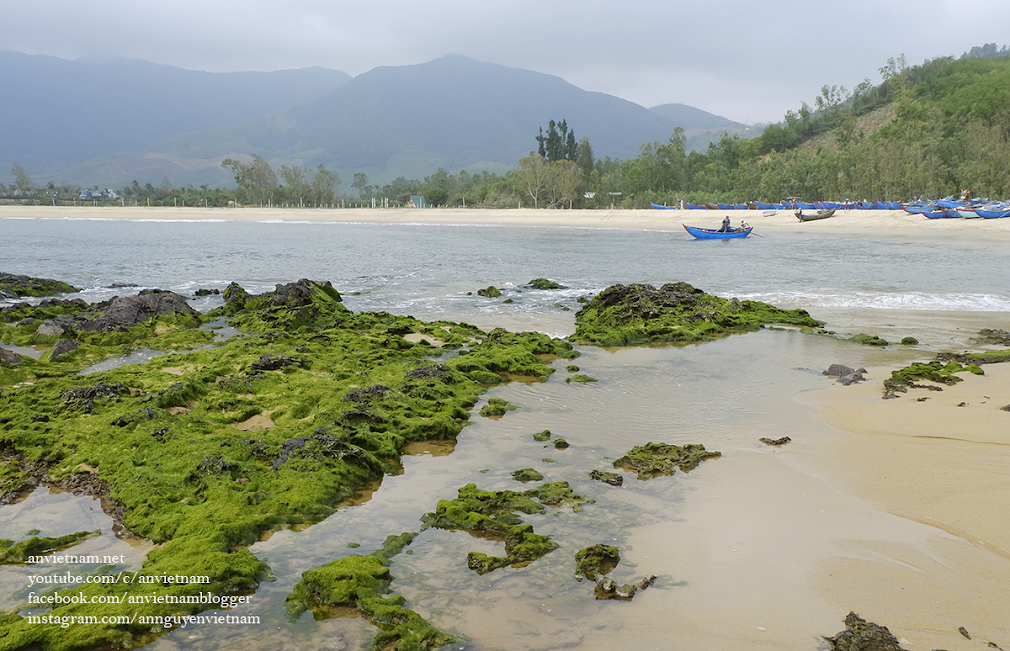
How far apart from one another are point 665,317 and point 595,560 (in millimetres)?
10260

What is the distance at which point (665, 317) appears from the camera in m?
14.5

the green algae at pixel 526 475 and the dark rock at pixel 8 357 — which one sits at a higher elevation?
the dark rock at pixel 8 357

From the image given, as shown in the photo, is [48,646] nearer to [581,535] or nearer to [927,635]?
[581,535]

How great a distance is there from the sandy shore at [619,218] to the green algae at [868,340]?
3364 centimetres

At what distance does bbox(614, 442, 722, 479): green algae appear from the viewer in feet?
21.4

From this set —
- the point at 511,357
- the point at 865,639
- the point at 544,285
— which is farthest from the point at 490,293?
the point at 865,639

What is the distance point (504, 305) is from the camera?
18.2 meters

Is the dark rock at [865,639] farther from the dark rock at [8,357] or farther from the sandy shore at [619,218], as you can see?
the sandy shore at [619,218]

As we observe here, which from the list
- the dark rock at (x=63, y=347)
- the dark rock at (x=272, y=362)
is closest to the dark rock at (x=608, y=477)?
the dark rock at (x=272, y=362)

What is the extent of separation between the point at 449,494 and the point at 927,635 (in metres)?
3.91

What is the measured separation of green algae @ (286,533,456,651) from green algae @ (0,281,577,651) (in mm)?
528

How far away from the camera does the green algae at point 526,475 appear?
6.46m

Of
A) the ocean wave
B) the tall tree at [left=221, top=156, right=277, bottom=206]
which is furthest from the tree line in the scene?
the ocean wave

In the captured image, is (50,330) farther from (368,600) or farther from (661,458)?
(661,458)
